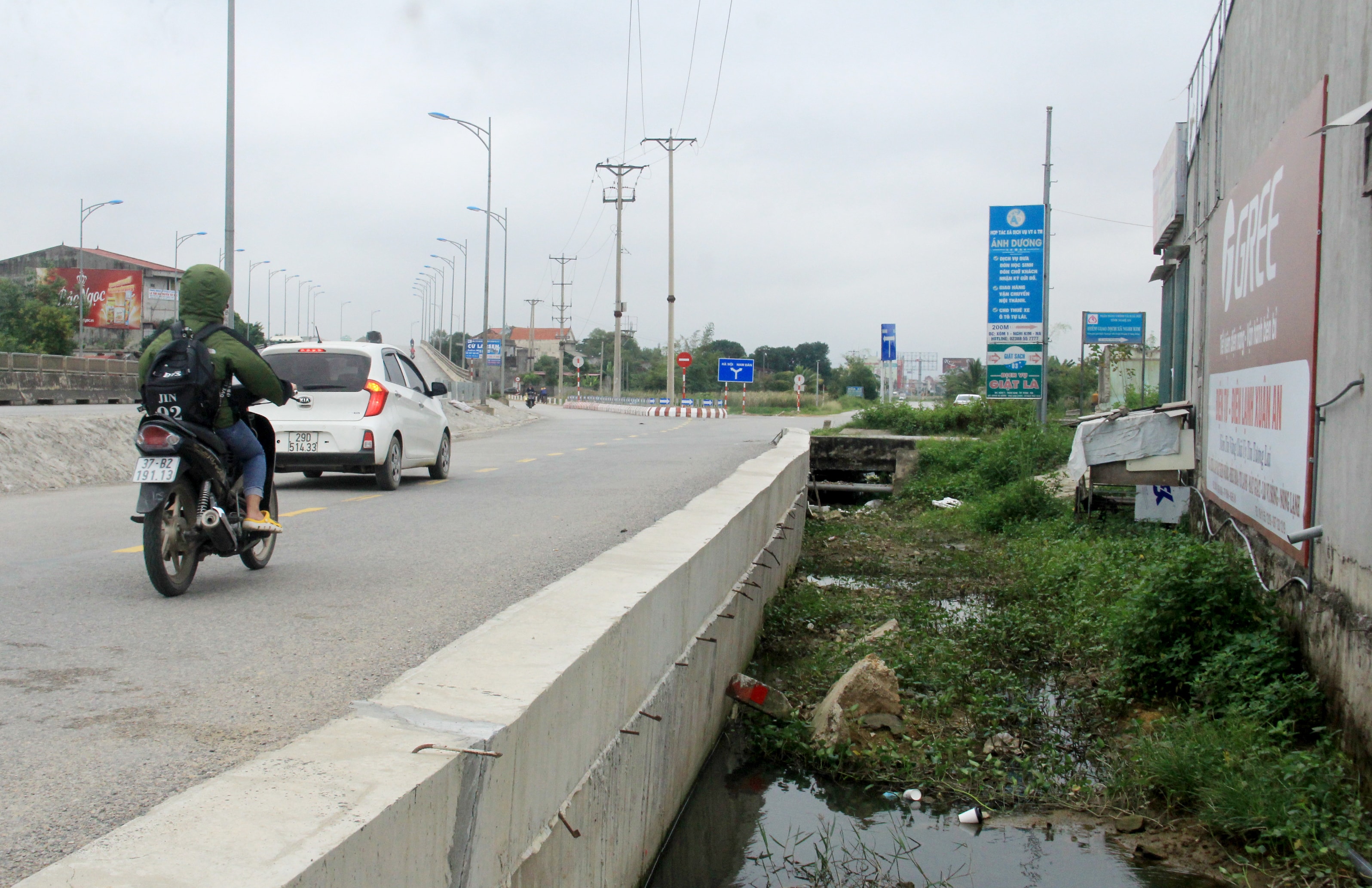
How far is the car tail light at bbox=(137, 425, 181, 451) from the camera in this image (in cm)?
568

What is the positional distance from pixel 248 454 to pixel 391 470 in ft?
19.4

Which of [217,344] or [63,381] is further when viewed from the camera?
[63,381]

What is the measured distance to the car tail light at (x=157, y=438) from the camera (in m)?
5.68

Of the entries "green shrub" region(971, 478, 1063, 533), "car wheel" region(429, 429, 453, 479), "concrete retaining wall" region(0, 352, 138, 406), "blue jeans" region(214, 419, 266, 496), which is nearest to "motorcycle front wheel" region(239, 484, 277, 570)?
"blue jeans" region(214, 419, 266, 496)

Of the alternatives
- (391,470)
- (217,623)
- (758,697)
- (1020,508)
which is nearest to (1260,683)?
(758,697)

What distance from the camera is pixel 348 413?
1208 centimetres

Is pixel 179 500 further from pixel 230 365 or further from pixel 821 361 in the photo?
pixel 821 361

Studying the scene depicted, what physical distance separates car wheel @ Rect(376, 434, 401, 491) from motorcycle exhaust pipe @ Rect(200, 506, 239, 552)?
5991 millimetres

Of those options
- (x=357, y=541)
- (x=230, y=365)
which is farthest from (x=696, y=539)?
(x=357, y=541)

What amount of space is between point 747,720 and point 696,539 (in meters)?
1.57

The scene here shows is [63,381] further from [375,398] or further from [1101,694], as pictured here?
[1101,694]

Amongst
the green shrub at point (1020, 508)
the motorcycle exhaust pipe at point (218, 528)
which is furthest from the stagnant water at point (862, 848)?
the green shrub at point (1020, 508)

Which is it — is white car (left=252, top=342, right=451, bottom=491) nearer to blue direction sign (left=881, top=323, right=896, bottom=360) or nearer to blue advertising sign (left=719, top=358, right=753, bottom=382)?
blue direction sign (left=881, top=323, right=896, bottom=360)

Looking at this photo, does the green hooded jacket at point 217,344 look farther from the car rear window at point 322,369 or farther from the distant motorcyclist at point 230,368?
the car rear window at point 322,369
